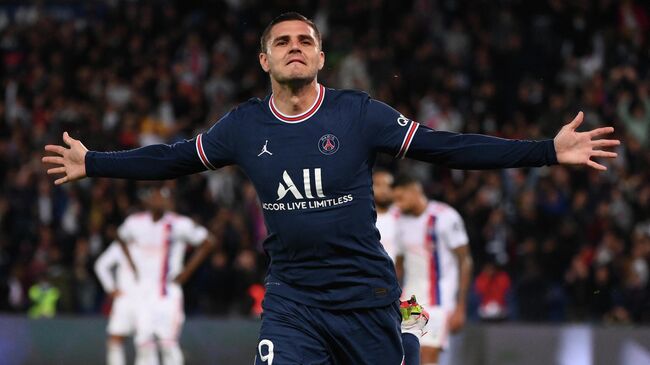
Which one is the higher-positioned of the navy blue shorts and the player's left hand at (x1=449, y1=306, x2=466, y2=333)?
the player's left hand at (x1=449, y1=306, x2=466, y2=333)

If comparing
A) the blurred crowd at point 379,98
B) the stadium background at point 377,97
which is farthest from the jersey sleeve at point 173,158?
the blurred crowd at point 379,98

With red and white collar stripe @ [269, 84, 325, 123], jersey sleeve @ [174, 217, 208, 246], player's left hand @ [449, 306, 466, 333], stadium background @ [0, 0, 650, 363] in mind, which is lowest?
player's left hand @ [449, 306, 466, 333]

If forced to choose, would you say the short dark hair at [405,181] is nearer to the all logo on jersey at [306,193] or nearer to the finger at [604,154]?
the all logo on jersey at [306,193]

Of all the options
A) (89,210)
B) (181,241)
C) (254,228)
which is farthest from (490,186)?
(89,210)

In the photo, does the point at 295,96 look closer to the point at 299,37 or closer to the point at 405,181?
the point at 299,37

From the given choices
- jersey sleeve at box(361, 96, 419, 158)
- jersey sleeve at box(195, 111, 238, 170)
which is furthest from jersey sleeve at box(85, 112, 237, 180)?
jersey sleeve at box(361, 96, 419, 158)

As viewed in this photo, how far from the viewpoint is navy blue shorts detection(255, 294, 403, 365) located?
5934mm

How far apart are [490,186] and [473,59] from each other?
11.0ft

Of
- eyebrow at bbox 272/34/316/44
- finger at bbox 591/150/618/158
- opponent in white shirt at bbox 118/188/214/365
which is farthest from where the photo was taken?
opponent in white shirt at bbox 118/188/214/365

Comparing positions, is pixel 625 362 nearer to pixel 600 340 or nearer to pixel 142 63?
pixel 600 340

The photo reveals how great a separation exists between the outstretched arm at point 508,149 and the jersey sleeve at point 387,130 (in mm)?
44

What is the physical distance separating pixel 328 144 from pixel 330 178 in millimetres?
164

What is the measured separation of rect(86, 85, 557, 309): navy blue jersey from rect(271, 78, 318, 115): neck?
0.03 meters

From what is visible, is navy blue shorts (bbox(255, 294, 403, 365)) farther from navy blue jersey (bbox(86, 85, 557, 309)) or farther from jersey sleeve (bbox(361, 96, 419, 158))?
jersey sleeve (bbox(361, 96, 419, 158))
